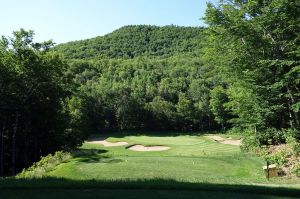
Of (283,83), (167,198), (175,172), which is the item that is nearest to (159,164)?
(175,172)

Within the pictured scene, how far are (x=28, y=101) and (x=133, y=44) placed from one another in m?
134

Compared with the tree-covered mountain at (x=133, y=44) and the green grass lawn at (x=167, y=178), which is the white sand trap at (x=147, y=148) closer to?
the green grass lawn at (x=167, y=178)

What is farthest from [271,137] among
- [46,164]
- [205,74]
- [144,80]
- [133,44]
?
[133,44]

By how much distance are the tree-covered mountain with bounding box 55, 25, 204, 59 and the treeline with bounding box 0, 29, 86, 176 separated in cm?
12617

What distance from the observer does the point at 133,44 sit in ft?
539

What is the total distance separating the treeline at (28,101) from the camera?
30969mm

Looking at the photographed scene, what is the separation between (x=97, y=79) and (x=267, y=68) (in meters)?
110

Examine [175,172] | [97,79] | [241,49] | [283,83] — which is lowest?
[175,172]

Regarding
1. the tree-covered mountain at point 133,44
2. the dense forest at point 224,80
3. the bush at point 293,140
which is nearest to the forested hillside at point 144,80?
the tree-covered mountain at point 133,44

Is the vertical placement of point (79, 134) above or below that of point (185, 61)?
below

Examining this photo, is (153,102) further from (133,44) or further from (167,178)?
(167,178)

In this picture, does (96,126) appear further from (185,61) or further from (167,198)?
(167,198)

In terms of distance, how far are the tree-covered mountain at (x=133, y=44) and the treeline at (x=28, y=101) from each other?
126 m

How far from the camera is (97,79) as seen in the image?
431ft
